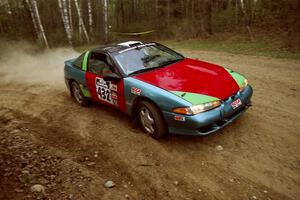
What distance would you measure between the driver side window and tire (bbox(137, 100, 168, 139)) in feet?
3.61

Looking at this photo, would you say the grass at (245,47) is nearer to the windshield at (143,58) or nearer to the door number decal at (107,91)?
the windshield at (143,58)

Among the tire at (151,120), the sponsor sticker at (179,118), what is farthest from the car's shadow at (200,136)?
the sponsor sticker at (179,118)

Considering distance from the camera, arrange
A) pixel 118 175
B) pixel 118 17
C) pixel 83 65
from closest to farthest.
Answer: pixel 118 175
pixel 83 65
pixel 118 17

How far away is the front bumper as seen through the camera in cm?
455

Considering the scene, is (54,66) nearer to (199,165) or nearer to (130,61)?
(130,61)

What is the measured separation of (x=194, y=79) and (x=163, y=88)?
24.7 inches

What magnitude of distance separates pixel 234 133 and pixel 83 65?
3.64 metres

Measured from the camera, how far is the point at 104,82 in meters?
5.93

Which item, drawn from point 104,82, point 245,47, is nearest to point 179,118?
point 104,82

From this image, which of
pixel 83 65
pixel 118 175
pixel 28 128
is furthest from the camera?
pixel 83 65

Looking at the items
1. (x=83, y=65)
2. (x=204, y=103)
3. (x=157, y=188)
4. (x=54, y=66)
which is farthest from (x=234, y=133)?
(x=54, y=66)

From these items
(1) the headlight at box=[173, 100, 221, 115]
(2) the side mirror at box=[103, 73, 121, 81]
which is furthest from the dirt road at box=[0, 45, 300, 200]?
(2) the side mirror at box=[103, 73, 121, 81]

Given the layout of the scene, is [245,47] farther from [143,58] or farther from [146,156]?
[146,156]

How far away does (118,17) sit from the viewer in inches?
1497
